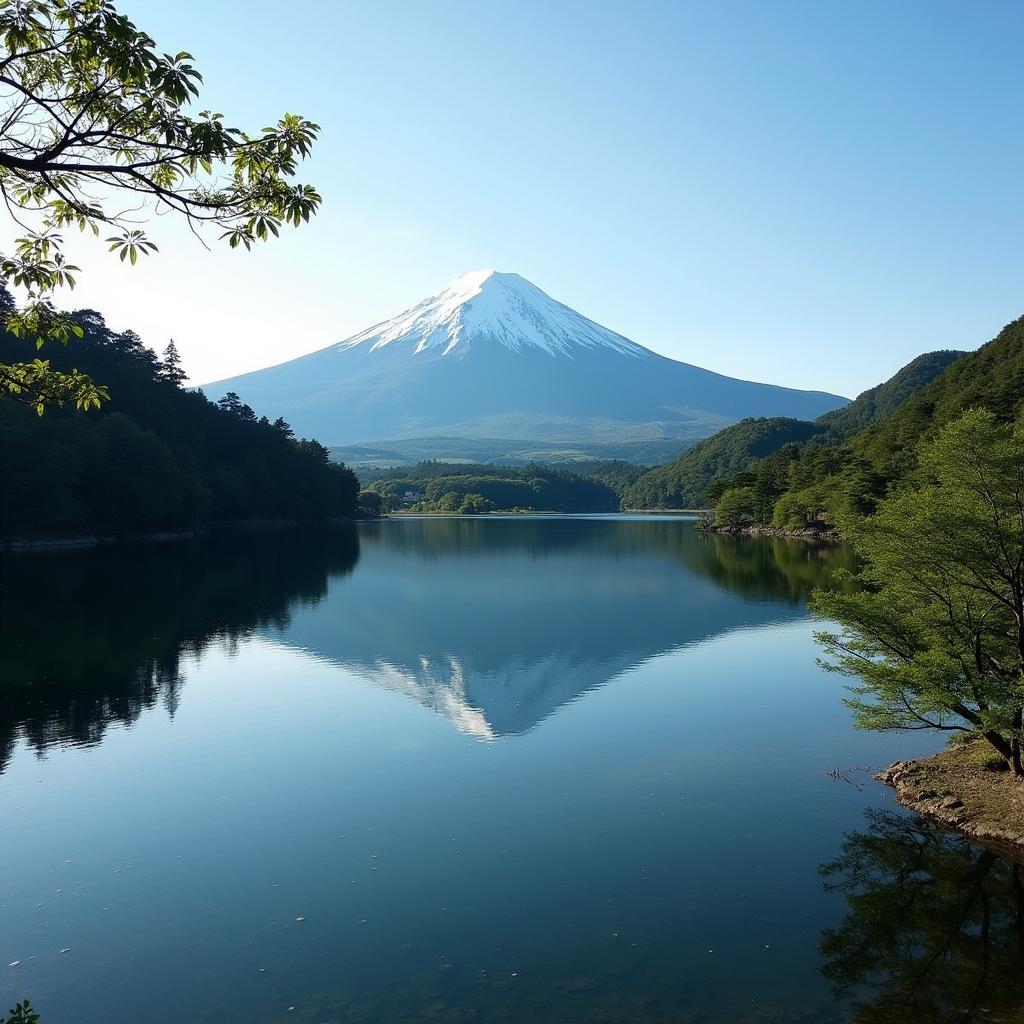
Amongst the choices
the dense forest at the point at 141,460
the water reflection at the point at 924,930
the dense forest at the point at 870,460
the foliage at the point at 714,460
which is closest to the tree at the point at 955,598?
the water reflection at the point at 924,930

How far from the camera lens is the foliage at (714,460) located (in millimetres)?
125188

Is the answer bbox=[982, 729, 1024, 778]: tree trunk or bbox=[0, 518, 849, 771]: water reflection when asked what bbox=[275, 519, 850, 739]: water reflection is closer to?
bbox=[0, 518, 849, 771]: water reflection

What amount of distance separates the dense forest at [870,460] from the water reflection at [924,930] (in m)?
35.9

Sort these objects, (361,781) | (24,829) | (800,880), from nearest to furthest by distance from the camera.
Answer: (800,880)
(24,829)
(361,781)

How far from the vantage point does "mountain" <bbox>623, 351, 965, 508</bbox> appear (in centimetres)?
12344

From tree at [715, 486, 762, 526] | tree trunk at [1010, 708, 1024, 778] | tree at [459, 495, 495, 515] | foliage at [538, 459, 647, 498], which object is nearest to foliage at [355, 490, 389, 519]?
tree at [459, 495, 495, 515]

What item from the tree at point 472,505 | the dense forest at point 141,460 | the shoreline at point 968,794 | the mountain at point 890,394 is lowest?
the shoreline at point 968,794

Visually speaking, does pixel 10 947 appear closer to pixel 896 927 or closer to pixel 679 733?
pixel 896 927

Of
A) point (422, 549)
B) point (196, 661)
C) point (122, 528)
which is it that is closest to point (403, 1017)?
point (196, 661)

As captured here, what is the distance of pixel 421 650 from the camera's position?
21.6m

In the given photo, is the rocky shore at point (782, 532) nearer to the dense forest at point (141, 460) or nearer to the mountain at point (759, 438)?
the dense forest at point (141, 460)

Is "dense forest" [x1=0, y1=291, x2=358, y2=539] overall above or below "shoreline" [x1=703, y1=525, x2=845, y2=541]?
above

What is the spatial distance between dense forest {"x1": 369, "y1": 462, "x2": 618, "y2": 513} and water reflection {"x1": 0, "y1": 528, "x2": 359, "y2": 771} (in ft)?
280

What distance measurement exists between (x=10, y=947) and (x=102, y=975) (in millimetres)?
1039
